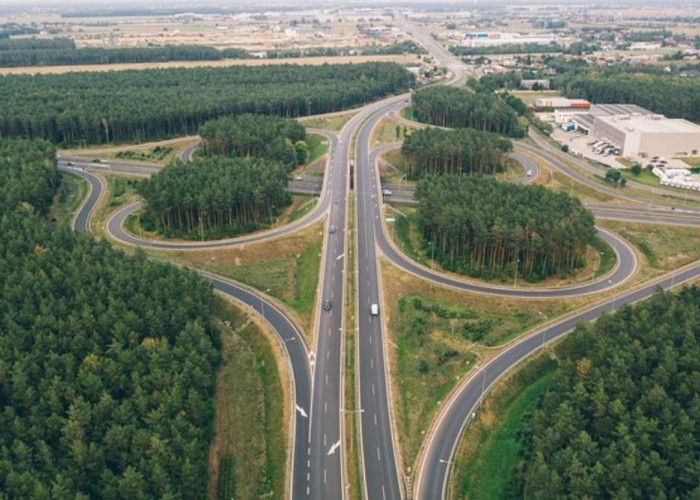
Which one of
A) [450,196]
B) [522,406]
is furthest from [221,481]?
[450,196]

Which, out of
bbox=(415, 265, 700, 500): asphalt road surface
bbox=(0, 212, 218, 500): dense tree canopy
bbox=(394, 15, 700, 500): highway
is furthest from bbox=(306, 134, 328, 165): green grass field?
bbox=(415, 265, 700, 500): asphalt road surface

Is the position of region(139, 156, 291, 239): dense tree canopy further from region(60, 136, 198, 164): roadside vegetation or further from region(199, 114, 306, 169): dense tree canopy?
region(60, 136, 198, 164): roadside vegetation

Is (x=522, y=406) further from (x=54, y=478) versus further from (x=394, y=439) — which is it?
(x=54, y=478)

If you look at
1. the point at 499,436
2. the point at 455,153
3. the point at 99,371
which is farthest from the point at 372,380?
the point at 455,153

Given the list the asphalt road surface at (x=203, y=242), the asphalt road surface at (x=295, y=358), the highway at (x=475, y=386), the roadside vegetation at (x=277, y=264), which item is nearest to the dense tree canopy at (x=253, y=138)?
the asphalt road surface at (x=203, y=242)

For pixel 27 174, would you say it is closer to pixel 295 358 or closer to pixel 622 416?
pixel 295 358

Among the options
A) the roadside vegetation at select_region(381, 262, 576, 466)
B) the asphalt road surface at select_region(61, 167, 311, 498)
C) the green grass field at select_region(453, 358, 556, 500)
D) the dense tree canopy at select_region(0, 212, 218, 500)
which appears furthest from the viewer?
the roadside vegetation at select_region(381, 262, 576, 466)

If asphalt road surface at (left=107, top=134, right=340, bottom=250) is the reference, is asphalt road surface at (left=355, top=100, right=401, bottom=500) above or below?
below
